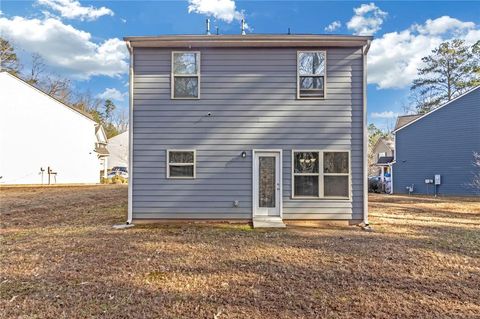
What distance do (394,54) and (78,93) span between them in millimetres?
40175

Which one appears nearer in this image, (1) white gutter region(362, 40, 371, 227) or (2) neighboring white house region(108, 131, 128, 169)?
(1) white gutter region(362, 40, 371, 227)

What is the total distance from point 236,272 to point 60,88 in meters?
42.2

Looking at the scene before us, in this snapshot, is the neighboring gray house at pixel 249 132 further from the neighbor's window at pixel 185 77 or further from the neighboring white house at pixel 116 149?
the neighboring white house at pixel 116 149

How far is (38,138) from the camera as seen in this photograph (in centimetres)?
2423

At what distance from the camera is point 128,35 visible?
825cm

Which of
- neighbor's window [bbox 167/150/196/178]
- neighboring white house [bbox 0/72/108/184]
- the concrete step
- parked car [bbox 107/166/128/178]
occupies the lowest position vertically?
the concrete step

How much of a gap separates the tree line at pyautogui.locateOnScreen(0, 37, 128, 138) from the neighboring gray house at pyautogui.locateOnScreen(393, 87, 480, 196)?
101 ft

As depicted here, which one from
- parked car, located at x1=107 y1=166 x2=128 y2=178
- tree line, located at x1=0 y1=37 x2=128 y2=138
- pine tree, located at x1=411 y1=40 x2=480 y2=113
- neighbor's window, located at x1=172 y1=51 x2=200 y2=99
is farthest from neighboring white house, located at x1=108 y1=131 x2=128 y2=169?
neighbor's window, located at x1=172 y1=51 x2=200 y2=99

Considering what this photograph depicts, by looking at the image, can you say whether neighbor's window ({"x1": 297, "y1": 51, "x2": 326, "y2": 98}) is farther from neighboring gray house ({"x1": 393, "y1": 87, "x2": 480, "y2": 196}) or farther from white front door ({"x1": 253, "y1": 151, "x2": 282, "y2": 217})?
neighboring gray house ({"x1": 393, "y1": 87, "x2": 480, "y2": 196})

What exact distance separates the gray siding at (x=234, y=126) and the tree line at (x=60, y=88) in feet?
82.9

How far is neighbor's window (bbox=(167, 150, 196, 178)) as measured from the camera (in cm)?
843

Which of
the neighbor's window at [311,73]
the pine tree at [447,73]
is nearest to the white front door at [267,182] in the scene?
the neighbor's window at [311,73]

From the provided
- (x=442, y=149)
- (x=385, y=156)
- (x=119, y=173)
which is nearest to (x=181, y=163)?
(x=442, y=149)

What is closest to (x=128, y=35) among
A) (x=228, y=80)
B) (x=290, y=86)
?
(x=228, y=80)
